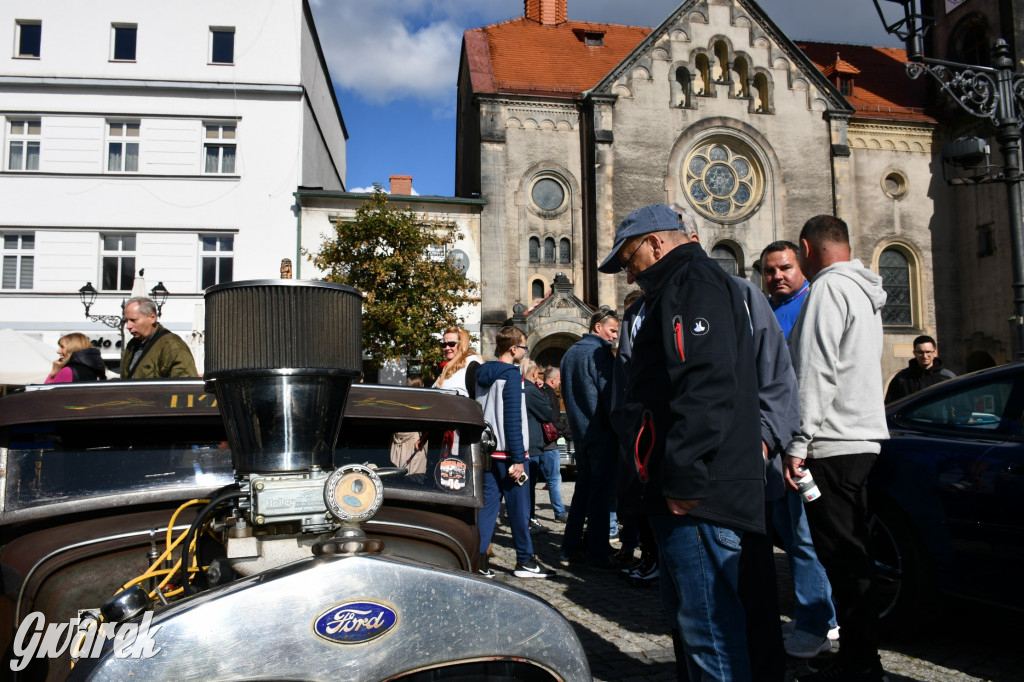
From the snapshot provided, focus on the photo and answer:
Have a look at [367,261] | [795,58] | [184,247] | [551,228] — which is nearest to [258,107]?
[184,247]

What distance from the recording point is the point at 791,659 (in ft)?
13.6

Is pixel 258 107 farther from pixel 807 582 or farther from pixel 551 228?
pixel 807 582

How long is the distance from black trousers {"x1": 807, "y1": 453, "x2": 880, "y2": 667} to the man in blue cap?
48.8 inches

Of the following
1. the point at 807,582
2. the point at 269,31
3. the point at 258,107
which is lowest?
the point at 807,582

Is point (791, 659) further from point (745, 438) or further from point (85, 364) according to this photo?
point (85, 364)

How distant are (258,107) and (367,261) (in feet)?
24.6

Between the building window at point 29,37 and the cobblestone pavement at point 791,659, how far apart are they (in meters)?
25.7

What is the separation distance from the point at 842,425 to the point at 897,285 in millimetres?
28965

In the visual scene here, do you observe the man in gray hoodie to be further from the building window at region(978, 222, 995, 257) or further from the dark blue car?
the building window at region(978, 222, 995, 257)

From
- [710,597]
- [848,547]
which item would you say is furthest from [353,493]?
[848,547]

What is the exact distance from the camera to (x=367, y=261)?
20172 millimetres

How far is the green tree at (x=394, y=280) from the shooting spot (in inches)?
770

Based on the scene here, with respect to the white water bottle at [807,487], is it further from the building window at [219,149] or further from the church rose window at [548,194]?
the church rose window at [548,194]

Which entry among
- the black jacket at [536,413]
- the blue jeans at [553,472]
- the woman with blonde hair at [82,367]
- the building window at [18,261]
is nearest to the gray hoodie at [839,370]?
the black jacket at [536,413]
